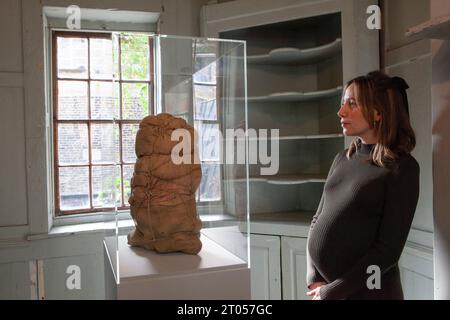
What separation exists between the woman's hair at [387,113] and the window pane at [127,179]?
2.53 feet

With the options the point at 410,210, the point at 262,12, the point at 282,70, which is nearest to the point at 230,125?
the point at 410,210

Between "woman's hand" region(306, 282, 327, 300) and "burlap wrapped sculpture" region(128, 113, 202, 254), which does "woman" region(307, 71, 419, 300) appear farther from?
"burlap wrapped sculpture" region(128, 113, 202, 254)

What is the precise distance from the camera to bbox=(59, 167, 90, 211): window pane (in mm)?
2559

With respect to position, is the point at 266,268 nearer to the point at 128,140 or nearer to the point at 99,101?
the point at 128,140

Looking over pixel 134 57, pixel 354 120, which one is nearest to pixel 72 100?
pixel 134 57

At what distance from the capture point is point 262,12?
2.33 metres

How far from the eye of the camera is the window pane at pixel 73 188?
2.56 m

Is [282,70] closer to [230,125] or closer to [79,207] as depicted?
[230,125]

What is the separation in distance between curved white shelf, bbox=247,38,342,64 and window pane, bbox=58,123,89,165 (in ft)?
3.93

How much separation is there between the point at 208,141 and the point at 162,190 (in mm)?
244

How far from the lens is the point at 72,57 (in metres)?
2.55

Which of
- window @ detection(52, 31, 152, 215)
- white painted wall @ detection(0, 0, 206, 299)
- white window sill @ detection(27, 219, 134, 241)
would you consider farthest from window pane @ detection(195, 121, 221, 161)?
white painted wall @ detection(0, 0, 206, 299)

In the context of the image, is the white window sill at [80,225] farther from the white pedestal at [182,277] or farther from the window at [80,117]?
the white pedestal at [182,277]

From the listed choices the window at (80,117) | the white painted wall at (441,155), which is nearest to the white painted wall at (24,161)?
the window at (80,117)
